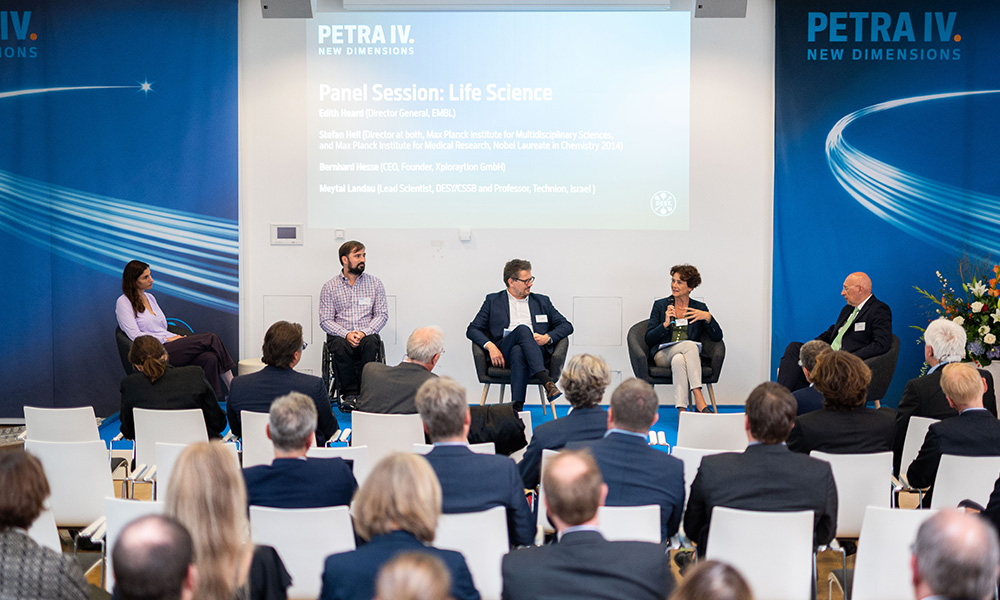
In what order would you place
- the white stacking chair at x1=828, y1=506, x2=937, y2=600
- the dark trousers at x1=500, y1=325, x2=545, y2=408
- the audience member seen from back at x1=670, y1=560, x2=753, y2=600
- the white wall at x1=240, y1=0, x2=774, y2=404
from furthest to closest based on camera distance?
the white wall at x1=240, y1=0, x2=774, y2=404 → the dark trousers at x1=500, y1=325, x2=545, y2=408 → the white stacking chair at x1=828, y1=506, x2=937, y2=600 → the audience member seen from back at x1=670, y1=560, x2=753, y2=600

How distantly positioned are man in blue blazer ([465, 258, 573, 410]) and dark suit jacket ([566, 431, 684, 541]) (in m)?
3.37

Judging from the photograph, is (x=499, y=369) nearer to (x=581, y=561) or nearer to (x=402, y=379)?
(x=402, y=379)

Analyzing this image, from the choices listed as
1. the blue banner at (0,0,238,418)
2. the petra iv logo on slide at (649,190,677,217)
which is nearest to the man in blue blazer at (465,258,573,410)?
the petra iv logo on slide at (649,190,677,217)

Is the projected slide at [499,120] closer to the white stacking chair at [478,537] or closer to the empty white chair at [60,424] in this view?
the empty white chair at [60,424]

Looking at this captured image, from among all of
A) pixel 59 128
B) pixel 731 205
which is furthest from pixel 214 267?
pixel 731 205

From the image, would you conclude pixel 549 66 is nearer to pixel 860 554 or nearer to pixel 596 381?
pixel 596 381

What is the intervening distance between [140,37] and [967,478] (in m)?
6.95

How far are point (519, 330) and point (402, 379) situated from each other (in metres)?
2.25

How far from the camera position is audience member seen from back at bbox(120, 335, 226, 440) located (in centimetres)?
464

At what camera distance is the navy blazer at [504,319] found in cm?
685

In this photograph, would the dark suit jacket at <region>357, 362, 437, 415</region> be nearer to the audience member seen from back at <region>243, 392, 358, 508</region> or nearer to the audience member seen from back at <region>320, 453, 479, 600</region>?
the audience member seen from back at <region>243, 392, 358, 508</region>

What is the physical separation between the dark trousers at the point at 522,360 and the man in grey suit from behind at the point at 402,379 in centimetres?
194

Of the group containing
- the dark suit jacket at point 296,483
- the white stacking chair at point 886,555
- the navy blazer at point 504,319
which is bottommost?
the white stacking chair at point 886,555

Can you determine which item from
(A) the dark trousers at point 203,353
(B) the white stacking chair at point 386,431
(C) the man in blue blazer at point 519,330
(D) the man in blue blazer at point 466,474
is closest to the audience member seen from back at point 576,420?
(D) the man in blue blazer at point 466,474
